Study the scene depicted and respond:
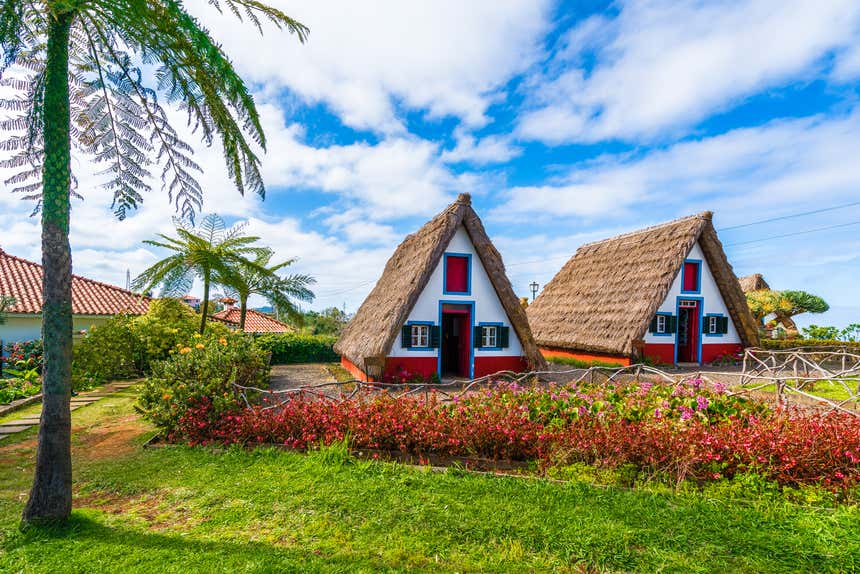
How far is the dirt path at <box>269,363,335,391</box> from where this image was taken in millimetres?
11844

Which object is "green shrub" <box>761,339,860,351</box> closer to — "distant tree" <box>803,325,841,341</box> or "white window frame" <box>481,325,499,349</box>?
"distant tree" <box>803,325,841,341</box>

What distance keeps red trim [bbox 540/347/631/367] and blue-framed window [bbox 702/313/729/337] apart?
4593 millimetres

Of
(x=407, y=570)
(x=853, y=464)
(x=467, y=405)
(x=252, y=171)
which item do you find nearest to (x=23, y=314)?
(x=252, y=171)

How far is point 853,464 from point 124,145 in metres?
9.11

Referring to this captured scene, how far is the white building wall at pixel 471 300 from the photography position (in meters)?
11.8

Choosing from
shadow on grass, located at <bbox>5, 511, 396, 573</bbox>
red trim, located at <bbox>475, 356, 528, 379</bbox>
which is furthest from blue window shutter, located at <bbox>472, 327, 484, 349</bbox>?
shadow on grass, located at <bbox>5, 511, 396, 573</bbox>

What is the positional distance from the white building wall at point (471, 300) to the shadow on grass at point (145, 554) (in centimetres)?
816

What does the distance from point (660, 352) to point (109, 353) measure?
1841cm

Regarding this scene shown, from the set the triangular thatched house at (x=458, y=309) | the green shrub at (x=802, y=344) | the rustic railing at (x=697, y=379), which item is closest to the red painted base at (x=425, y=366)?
the triangular thatched house at (x=458, y=309)

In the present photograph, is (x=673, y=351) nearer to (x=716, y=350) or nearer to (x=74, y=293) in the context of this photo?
(x=716, y=350)

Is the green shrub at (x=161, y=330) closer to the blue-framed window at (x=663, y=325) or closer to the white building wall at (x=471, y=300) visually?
the white building wall at (x=471, y=300)

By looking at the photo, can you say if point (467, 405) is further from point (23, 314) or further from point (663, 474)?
point (23, 314)

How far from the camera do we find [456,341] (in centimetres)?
1457

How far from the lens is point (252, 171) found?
15.2 feet
